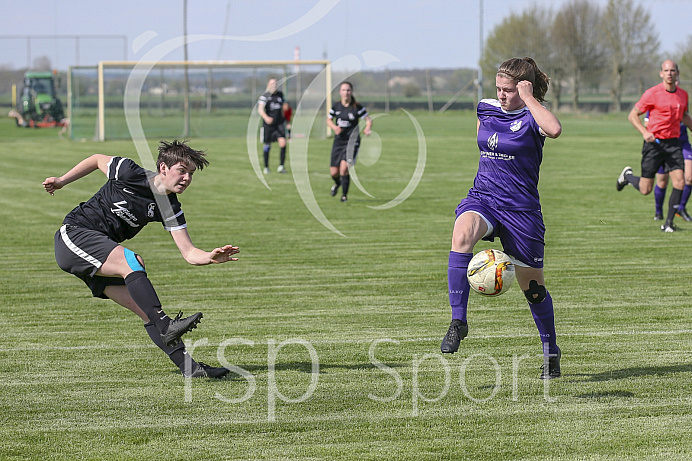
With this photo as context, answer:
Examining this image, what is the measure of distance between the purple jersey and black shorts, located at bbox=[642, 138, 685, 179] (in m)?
8.08


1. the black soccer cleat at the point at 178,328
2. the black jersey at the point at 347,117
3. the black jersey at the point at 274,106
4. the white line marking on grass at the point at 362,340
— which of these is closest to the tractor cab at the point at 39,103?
the black jersey at the point at 274,106

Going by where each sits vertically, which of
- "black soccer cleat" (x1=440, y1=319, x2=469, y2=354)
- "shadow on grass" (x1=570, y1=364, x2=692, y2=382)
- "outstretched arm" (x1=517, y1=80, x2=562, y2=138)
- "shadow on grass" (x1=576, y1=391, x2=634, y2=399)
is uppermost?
"outstretched arm" (x1=517, y1=80, x2=562, y2=138)

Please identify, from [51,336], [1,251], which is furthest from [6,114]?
[51,336]

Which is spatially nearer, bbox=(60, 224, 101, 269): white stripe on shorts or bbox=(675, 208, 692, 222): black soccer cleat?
bbox=(60, 224, 101, 269): white stripe on shorts

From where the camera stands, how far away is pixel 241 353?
22.2ft

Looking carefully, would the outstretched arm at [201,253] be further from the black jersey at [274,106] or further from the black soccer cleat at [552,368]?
the black jersey at [274,106]

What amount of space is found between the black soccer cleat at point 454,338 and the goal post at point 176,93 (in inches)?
1328

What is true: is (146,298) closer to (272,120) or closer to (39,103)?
(272,120)

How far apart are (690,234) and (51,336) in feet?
30.3

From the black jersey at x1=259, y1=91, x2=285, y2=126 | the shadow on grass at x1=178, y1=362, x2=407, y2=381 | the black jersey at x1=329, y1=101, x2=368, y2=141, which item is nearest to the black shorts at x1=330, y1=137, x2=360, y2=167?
the black jersey at x1=329, y1=101, x2=368, y2=141

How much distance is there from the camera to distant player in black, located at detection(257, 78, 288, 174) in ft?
76.3

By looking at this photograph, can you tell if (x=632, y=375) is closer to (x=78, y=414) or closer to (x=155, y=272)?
(x=78, y=414)

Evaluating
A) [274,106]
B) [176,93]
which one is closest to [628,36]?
[176,93]

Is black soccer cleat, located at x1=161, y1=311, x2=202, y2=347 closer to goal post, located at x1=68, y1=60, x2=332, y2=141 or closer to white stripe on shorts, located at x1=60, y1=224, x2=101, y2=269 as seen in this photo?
white stripe on shorts, located at x1=60, y1=224, x2=101, y2=269
